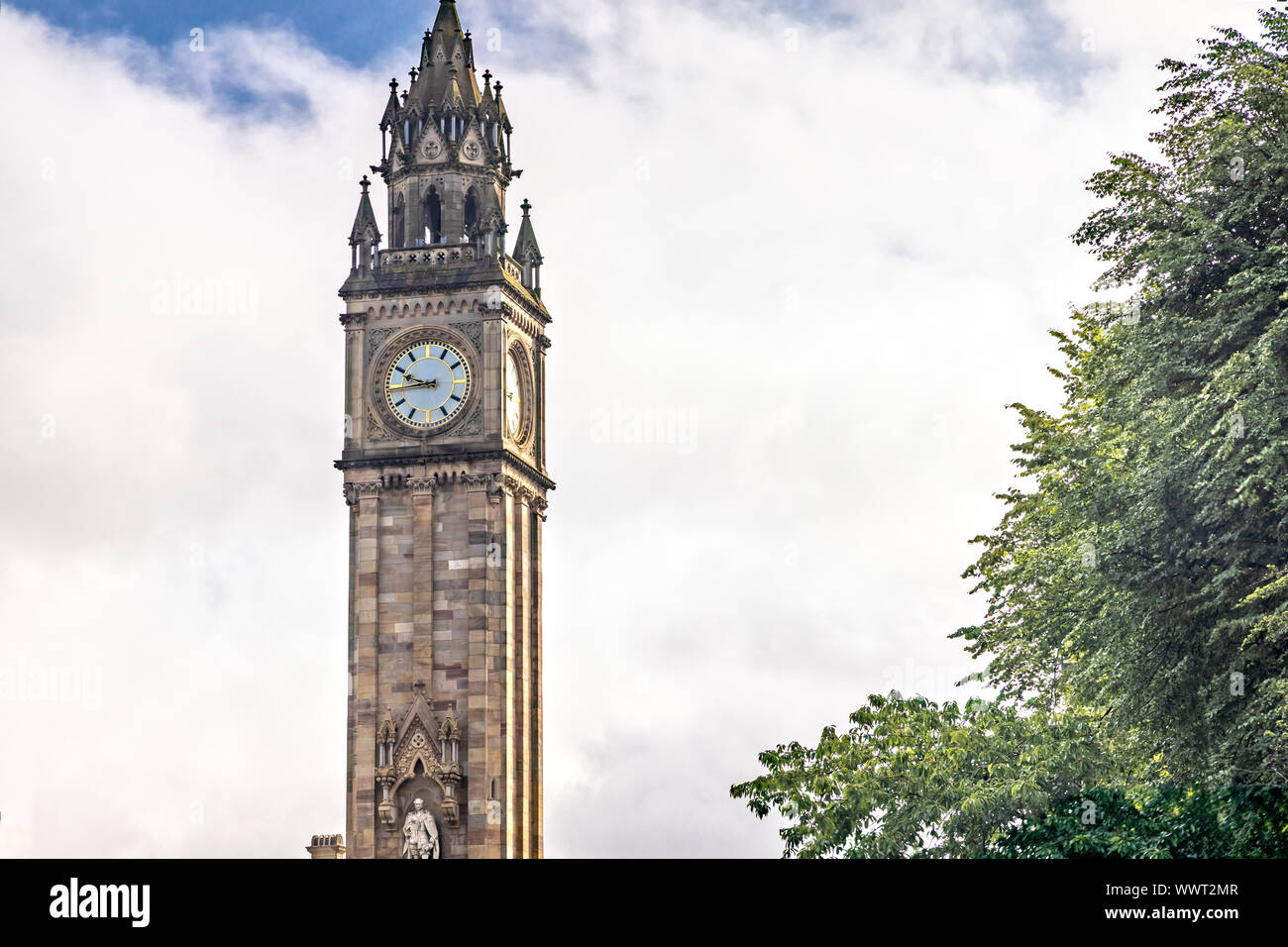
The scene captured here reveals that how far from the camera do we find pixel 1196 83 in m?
47.2

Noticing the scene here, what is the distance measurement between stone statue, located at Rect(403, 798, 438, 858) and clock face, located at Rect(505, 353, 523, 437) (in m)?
14.6

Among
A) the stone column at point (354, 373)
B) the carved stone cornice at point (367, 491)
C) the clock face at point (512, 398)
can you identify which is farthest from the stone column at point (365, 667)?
the clock face at point (512, 398)

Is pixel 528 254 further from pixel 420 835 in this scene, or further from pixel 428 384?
pixel 420 835

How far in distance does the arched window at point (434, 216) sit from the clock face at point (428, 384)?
5310 millimetres

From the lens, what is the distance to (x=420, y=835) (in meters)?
77.0

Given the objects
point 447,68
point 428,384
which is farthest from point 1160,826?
point 447,68

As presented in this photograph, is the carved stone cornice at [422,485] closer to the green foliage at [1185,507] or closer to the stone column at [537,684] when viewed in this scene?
the stone column at [537,684]

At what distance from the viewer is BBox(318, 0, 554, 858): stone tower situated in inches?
3083

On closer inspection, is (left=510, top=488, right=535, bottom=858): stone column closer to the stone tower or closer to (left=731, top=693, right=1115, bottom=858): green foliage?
the stone tower

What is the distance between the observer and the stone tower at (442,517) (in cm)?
7831

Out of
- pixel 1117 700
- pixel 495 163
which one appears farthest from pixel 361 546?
pixel 1117 700

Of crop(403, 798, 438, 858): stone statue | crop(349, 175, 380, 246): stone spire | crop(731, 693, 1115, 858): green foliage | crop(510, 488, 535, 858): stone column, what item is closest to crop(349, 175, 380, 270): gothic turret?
crop(349, 175, 380, 246): stone spire
